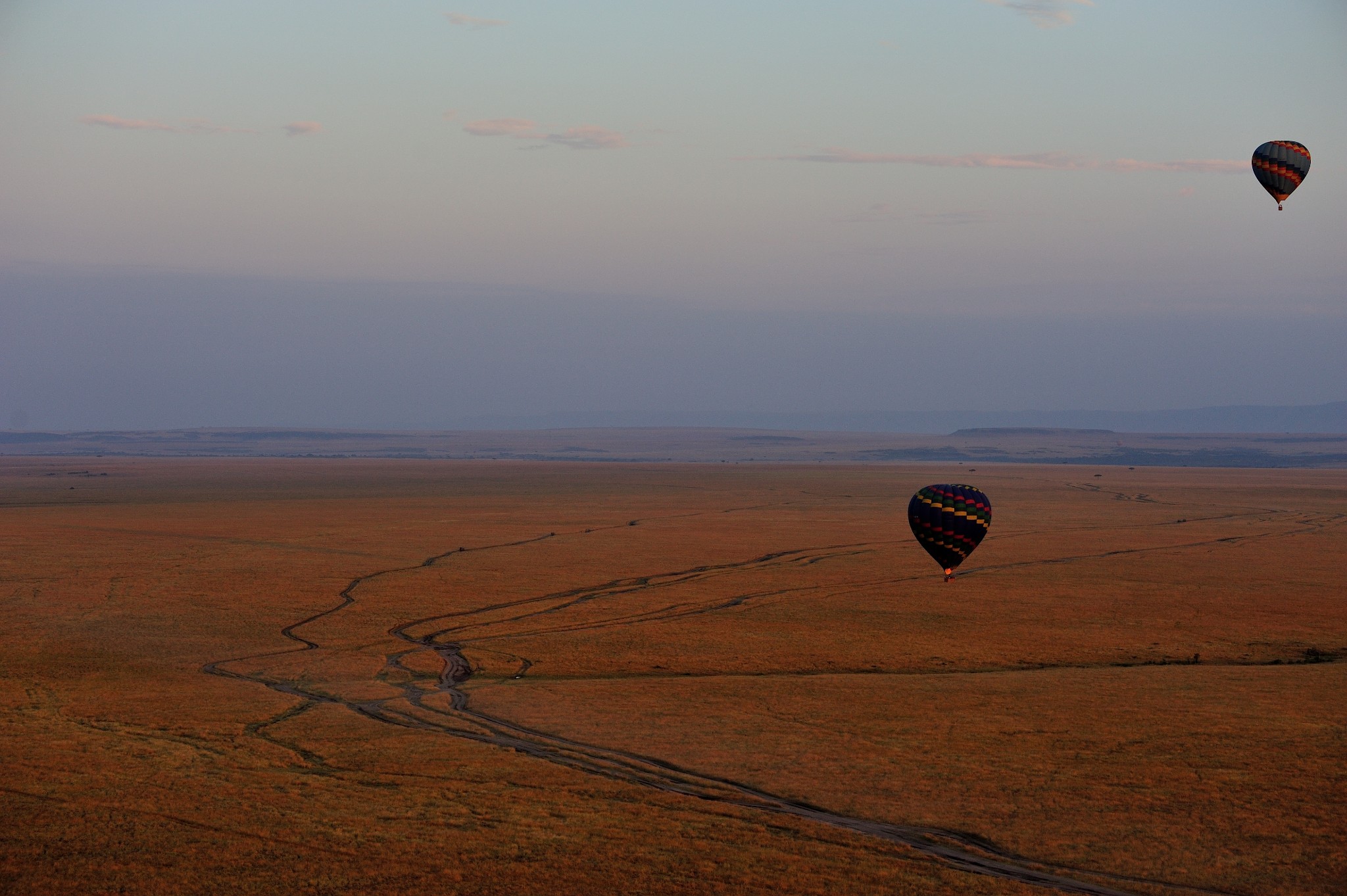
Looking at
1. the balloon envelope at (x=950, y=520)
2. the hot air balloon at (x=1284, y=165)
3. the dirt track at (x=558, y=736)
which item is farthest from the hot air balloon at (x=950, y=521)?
the hot air balloon at (x=1284, y=165)

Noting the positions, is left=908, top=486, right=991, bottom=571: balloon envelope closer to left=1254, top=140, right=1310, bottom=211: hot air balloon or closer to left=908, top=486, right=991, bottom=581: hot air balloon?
left=908, top=486, right=991, bottom=581: hot air balloon

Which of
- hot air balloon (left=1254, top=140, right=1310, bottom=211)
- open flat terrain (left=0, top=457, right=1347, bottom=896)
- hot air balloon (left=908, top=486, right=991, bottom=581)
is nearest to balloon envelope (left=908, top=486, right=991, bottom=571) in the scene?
hot air balloon (left=908, top=486, right=991, bottom=581)

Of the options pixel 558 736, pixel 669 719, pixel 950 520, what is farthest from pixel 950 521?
pixel 558 736

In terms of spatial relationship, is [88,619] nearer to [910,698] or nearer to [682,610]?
[682,610]

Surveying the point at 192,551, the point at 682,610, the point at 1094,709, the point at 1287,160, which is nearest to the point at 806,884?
the point at 1094,709

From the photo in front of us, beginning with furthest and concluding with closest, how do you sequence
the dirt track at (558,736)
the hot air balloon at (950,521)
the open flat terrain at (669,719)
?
the hot air balloon at (950,521) < the dirt track at (558,736) < the open flat terrain at (669,719)

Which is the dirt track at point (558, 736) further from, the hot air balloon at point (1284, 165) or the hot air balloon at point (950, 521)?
the hot air balloon at point (1284, 165)
